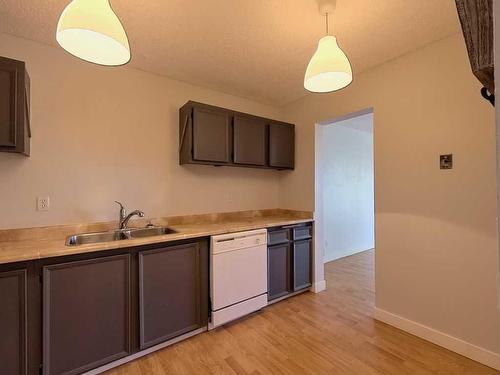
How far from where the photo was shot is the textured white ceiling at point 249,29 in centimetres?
163

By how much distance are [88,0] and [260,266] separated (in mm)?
2326

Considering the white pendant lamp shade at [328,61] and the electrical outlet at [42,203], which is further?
the electrical outlet at [42,203]

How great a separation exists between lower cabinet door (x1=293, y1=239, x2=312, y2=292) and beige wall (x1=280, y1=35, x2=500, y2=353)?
0.81 m

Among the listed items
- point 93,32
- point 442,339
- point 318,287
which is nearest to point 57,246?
point 93,32

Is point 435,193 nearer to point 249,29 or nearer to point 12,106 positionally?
point 249,29

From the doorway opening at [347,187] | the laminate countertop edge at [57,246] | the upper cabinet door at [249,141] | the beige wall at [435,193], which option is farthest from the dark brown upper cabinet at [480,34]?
the doorway opening at [347,187]

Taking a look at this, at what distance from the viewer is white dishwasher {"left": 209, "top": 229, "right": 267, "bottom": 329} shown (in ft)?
7.12

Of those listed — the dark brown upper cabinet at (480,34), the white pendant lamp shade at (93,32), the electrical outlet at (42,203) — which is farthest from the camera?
the electrical outlet at (42,203)

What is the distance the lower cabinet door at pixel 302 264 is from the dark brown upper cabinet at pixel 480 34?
8.04ft

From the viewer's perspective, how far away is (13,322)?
1412 millimetres

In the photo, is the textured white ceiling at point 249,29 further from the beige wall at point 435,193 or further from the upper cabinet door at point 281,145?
the upper cabinet door at point 281,145

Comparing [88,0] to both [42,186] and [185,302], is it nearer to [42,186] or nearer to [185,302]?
[42,186]

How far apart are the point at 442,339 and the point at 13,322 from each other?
3.03 metres

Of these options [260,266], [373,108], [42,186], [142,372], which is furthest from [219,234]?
[373,108]
